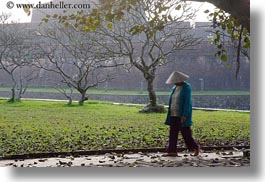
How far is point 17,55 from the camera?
3729mm

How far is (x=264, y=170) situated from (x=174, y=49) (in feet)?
3.85

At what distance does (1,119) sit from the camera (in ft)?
12.0

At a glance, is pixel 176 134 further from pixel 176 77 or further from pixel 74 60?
pixel 74 60

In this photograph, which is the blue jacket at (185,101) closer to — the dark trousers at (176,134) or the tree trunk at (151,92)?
the dark trousers at (176,134)

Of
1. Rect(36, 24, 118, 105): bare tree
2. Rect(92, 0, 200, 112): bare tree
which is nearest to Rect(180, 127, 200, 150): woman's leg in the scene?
Rect(92, 0, 200, 112): bare tree

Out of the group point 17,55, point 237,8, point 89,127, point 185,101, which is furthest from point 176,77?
point 17,55

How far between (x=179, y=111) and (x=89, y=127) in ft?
2.36

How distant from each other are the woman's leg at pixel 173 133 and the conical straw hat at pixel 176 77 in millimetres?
288

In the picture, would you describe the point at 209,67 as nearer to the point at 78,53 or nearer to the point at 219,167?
the point at 219,167

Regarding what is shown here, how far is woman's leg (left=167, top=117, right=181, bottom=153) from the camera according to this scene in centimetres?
375

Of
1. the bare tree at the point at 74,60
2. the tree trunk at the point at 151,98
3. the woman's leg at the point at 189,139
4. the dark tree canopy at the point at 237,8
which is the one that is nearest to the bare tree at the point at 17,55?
the bare tree at the point at 74,60

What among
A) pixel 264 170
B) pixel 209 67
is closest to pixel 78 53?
pixel 209 67

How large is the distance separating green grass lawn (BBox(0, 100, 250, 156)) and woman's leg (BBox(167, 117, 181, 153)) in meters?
0.09

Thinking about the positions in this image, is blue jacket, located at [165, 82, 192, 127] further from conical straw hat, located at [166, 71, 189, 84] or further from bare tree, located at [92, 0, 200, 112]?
bare tree, located at [92, 0, 200, 112]
